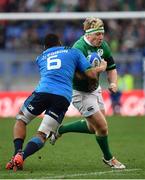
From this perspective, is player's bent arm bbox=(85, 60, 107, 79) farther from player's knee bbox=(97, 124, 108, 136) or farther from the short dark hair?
player's knee bbox=(97, 124, 108, 136)

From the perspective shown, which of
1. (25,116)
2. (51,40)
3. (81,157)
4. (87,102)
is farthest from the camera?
(81,157)

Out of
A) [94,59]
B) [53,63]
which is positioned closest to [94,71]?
[94,59]

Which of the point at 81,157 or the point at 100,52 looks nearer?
the point at 100,52

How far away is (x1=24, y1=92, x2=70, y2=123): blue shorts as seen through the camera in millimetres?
10336

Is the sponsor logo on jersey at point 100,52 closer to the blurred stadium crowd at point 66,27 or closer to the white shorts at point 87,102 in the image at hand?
the white shorts at point 87,102

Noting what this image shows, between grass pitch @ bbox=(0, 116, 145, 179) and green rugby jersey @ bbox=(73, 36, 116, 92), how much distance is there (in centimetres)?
115

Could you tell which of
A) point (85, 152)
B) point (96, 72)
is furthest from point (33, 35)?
point (96, 72)

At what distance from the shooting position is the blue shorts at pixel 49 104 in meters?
10.3

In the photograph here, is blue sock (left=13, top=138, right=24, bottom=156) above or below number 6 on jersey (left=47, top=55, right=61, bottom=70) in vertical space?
below

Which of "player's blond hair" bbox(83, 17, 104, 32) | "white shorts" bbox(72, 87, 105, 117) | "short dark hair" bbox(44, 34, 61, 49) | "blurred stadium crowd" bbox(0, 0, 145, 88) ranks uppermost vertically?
"player's blond hair" bbox(83, 17, 104, 32)

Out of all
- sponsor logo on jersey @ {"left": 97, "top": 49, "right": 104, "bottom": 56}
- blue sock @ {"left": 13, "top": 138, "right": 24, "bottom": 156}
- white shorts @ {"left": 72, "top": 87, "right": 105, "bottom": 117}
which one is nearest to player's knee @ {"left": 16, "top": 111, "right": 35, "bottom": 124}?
blue sock @ {"left": 13, "top": 138, "right": 24, "bottom": 156}

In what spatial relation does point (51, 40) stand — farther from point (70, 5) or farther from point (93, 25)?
point (70, 5)

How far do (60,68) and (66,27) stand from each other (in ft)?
51.2

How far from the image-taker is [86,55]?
435 inches
